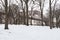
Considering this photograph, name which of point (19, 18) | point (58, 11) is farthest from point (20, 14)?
point (58, 11)

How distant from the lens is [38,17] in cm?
5228

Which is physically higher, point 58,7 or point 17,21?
point 58,7

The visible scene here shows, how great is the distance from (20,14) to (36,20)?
29.2 ft

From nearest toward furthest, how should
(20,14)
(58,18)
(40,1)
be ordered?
(40,1) → (58,18) → (20,14)

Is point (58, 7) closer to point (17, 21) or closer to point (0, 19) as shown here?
point (17, 21)

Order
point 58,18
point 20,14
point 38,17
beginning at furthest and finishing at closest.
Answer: point 38,17 → point 20,14 → point 58,18

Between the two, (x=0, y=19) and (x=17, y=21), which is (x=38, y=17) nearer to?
(x=17, y=21)

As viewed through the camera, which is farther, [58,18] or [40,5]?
[58,18]

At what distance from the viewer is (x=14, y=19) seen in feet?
146

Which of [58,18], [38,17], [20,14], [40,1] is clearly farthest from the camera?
[38,17]

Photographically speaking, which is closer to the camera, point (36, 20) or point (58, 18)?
point (58, 18)

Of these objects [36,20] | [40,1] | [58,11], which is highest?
[40,1]

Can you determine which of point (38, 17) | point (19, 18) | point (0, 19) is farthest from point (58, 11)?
point (0, 19)

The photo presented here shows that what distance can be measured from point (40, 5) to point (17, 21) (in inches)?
610
